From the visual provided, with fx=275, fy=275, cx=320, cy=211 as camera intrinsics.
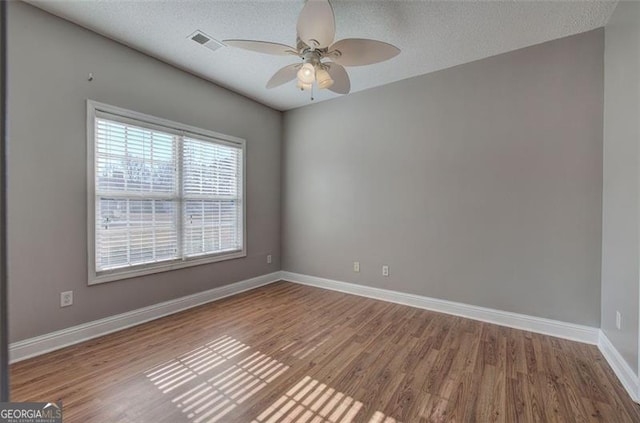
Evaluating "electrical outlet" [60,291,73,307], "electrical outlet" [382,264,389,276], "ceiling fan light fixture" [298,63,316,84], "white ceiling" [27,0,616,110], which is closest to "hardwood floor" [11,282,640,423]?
"electrical outlet" [60,291,73,307]

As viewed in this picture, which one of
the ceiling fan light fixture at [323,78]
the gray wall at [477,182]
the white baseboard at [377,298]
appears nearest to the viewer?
the white baseboard at [377,298]

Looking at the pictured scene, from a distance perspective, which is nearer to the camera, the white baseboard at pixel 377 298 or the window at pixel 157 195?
the white baseboard at pixel 377 298

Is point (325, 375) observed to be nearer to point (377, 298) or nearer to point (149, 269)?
point (377, 298)

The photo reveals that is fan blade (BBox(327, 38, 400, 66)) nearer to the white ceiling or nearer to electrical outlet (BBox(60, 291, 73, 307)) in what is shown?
the white ceiling

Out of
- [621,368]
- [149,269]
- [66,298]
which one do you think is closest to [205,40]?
[149,269]

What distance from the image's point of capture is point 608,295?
2203 mm

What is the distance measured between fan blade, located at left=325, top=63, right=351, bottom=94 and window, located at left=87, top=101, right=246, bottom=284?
70.6 inches

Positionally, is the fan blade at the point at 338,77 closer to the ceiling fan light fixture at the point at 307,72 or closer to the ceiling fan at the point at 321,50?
the ceiling fan at the point at 321,50

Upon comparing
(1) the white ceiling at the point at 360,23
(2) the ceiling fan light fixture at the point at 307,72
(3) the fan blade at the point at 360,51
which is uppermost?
(1) the white ceiling at the point at 360,23

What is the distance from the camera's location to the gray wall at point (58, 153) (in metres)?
2.07

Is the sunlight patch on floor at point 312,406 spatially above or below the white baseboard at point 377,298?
below

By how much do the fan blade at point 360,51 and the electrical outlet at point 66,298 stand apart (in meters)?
2.90

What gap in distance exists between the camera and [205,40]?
2.56m

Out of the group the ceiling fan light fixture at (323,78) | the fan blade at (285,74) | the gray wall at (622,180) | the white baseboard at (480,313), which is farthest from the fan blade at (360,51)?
the white baseboard at (480,313)
